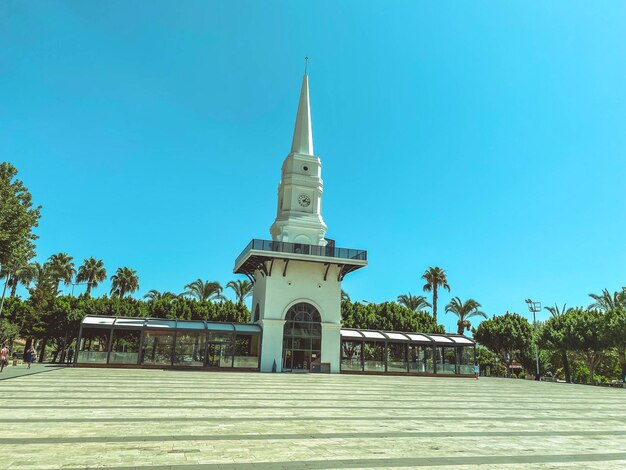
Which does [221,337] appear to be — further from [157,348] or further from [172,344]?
[157,348]

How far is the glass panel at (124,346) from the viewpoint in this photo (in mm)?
30438

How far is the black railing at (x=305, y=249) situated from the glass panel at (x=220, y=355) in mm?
7336

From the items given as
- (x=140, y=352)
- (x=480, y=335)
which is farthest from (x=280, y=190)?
(x=480, y=335)

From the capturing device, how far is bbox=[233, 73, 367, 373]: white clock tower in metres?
34.2

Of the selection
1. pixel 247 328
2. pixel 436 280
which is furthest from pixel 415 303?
pixel 247 328

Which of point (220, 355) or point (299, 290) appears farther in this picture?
point (299, 290)

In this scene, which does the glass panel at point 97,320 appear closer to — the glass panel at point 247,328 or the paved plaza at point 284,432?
the glass panel at point 247,328

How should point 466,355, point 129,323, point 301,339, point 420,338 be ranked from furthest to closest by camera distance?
point 466,355
point 420,338
point 301,339
point 129,323

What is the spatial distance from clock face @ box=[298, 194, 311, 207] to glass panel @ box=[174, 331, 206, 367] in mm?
13765

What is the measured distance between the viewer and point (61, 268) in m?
64.4

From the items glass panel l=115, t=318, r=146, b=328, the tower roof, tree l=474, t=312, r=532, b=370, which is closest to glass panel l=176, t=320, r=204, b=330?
glass panel l=115, t=318, r=146, b=328

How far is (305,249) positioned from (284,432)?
26.3 meters

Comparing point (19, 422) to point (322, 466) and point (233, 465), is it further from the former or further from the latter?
point (322, 466)

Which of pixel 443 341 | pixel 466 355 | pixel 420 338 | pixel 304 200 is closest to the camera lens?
pixel 420 338
